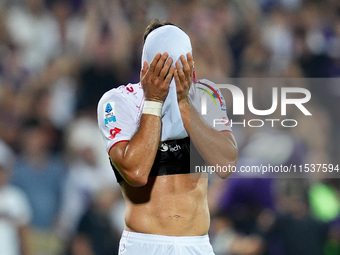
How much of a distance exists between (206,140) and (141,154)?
39cm

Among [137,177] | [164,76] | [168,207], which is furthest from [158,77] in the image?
[168,207]

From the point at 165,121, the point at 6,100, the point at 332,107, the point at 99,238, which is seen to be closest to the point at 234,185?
the point at 99,238

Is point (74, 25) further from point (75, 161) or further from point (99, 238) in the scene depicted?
point (99, 238)

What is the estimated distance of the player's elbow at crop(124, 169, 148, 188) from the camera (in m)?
3.40

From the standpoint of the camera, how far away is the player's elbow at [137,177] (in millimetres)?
3398

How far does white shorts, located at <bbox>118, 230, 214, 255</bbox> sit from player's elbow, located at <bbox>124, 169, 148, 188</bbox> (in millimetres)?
330

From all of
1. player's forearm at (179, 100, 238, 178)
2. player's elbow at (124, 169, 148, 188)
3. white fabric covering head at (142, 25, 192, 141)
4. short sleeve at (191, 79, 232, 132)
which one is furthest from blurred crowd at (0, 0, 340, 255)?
player's elbow at (124, 169, 148, 188)

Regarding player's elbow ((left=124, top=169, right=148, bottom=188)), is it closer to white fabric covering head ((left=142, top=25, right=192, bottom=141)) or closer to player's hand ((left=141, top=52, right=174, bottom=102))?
white fabric covering head ((left=142, top=25, right=192, bottom=141))

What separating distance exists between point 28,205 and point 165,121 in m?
4.01

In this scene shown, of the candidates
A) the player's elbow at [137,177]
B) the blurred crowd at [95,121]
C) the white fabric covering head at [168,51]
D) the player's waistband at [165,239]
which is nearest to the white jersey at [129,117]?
the white fabric covering head at [168,51]

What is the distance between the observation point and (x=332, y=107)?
301 inches

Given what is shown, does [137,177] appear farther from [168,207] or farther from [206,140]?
[206,140]

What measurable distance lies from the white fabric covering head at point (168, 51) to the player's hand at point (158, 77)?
8 cm

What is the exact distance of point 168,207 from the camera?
3.55 m
